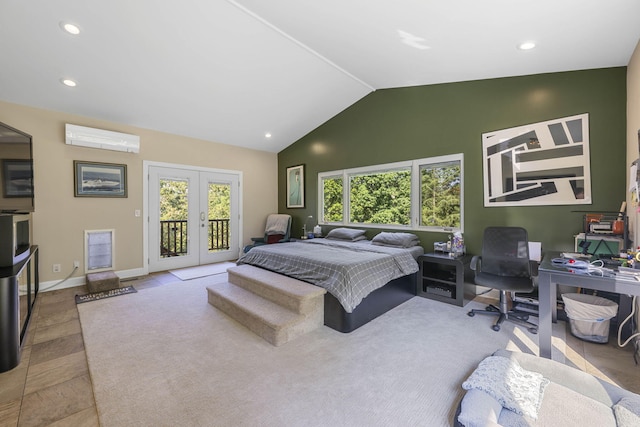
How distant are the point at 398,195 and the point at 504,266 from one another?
207 cm

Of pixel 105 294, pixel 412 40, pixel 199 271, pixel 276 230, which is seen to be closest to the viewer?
pixel 412 40

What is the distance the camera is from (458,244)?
376 centimetres

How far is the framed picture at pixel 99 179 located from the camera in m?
4.24

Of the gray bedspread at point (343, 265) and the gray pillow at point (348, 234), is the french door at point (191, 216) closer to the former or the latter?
the gray bedspread at point (343, 265)

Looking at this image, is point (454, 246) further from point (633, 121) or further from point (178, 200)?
point (178, 200)

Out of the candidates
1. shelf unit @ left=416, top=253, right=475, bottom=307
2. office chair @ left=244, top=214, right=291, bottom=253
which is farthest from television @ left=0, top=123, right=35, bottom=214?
shelf unit @ left=416, top=253, right=475, bottom=307

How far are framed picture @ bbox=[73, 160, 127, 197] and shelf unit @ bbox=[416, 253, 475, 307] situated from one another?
5.00 meters

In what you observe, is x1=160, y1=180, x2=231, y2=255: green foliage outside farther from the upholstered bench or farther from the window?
the upholstered bench

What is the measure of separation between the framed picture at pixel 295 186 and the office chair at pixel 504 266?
156 inches

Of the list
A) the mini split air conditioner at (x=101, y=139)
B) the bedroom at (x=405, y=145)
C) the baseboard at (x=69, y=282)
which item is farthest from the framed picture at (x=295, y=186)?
the baseboard at (x=69, y=282)

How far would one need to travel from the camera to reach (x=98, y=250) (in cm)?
446

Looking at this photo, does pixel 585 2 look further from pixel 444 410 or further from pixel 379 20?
pixel 444 410

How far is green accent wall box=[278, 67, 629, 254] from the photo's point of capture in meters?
2.93

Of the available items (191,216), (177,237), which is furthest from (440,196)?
(177,237)
